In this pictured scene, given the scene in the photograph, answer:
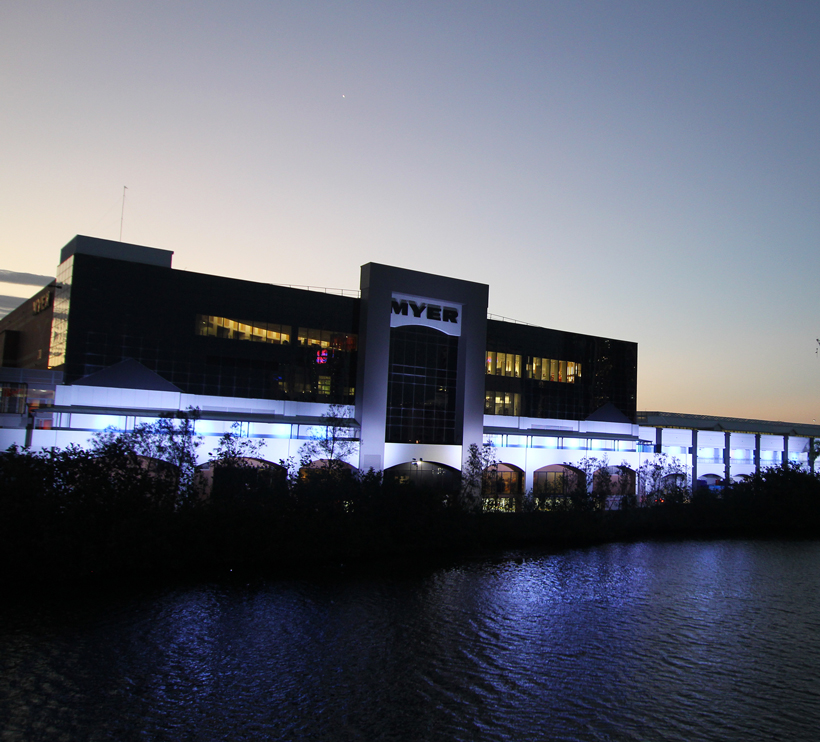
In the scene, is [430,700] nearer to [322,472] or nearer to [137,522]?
[137,522]

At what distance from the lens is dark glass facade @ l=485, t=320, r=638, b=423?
64438 millimetres

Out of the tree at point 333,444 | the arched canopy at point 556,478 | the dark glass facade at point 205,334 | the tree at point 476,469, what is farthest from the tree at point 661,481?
the dark glass facade at point 205,334

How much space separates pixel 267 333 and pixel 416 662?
3377 centimetres

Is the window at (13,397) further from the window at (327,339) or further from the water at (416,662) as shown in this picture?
the water at (416,662)

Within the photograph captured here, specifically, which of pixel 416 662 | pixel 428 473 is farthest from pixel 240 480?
pixel 428 473

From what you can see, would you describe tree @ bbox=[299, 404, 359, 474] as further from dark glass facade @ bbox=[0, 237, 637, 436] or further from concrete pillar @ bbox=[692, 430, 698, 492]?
concrete pillar @ bbox=[692, 430, 698, 492]

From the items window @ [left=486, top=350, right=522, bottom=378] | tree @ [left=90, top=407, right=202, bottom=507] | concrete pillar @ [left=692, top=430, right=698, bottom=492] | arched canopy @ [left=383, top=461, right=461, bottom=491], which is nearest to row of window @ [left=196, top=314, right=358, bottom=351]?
tree @ [left=90, top=407, right=202, bottom=507]

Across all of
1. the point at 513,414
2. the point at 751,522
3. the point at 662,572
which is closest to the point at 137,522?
the point at 662,572

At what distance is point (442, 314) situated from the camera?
2293 inches

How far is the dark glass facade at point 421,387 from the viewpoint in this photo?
5600 centimetres

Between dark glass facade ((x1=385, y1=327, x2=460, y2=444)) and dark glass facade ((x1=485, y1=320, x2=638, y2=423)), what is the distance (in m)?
6.35

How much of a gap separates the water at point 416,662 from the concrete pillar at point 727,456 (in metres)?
41.9

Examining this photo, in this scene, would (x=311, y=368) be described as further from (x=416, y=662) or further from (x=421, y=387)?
(x=416, y=662)

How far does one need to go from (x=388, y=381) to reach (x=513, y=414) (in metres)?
15.2
